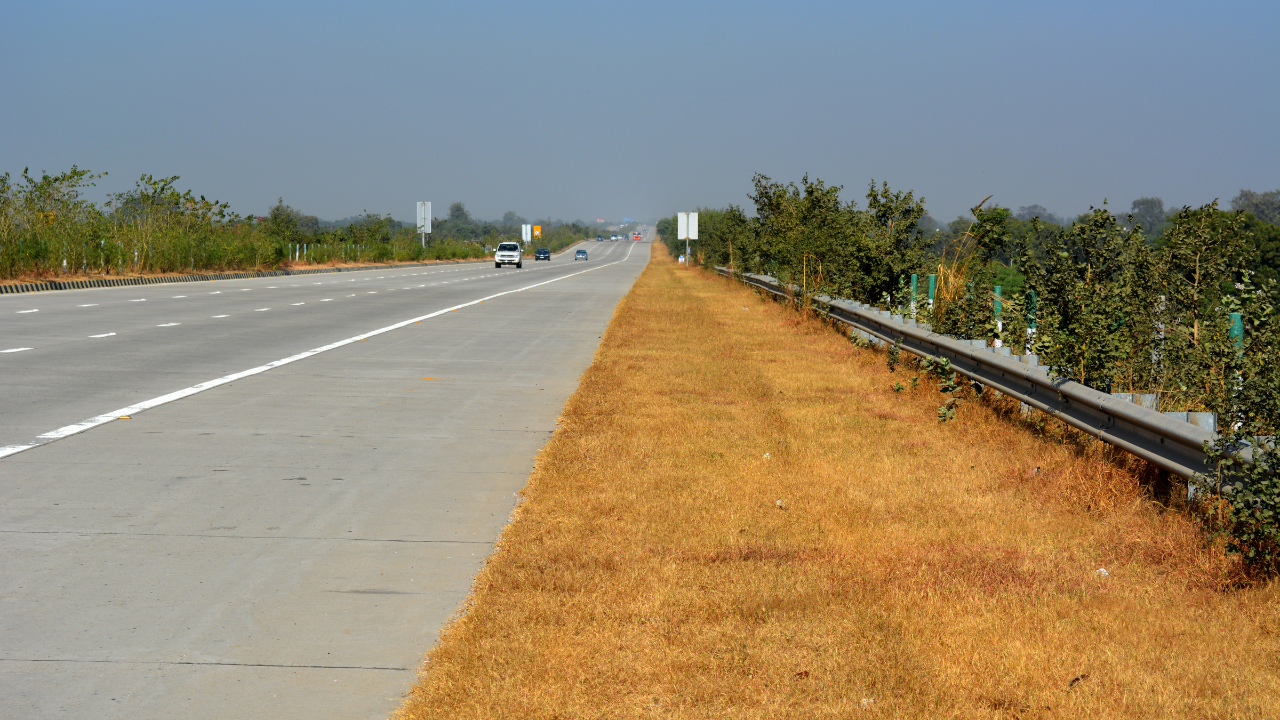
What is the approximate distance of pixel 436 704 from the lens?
413cm

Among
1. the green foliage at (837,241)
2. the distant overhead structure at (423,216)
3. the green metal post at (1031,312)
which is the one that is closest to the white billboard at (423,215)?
the distant overhead structure at (423,216)

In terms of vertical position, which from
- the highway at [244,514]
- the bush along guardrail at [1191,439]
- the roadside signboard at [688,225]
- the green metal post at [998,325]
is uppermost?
the roadside signboard at [688,225]

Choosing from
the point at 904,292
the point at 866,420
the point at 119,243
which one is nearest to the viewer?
the point at 866,420

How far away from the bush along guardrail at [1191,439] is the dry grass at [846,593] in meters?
0.22

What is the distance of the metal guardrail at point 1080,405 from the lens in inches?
246

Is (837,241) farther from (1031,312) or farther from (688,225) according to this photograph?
(688,225)

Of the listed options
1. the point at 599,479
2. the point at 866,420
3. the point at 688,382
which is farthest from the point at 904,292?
the point at 599,479

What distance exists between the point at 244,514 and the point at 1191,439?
17.6 feet

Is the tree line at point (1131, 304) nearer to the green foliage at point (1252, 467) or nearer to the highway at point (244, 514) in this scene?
the green foliage at point (1252, 467)

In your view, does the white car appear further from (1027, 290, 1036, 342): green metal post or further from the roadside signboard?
(1027, 290, 1036, 342): green metal post

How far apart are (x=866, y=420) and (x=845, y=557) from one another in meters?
4.81

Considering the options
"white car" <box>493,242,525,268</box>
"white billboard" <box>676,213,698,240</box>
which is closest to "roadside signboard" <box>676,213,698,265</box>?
"white billboard" <box>676,213,698,240</box>

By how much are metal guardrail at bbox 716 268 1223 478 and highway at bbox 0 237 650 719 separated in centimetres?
379

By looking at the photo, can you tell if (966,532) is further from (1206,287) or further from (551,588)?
(1206,287)
